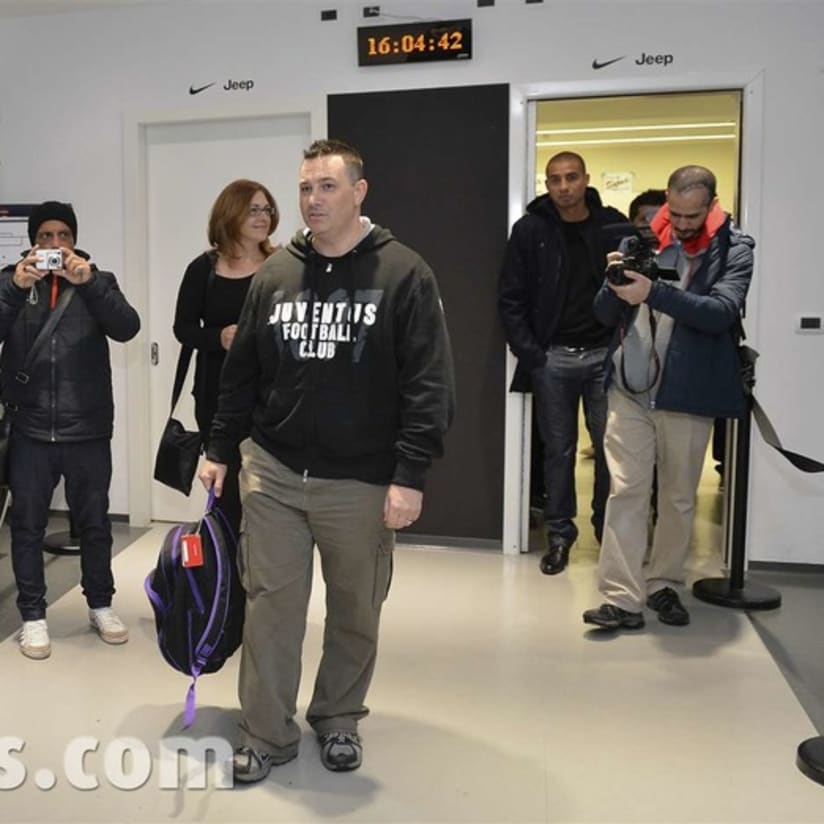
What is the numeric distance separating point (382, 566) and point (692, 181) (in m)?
1.73

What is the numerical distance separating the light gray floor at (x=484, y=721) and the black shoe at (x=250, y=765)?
0.09 ft

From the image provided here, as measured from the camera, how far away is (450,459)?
4.39m

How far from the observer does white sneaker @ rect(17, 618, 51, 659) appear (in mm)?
3049

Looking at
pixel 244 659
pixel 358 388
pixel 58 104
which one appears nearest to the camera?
pixel 358 388

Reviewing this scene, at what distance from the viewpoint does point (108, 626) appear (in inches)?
126

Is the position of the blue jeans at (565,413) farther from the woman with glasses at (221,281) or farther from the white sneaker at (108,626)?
the white sneaker at (108,626)

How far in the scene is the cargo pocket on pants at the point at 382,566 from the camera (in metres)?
2.27

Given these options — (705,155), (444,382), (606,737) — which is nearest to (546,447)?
(606,737)

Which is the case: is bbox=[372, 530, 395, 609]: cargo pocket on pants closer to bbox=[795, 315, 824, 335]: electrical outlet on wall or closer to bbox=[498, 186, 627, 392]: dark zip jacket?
bbox=[498, 186, 627, 392]: dark zip jacket

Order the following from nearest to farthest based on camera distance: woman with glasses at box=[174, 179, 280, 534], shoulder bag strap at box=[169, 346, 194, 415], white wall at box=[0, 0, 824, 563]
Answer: woman with glasses at box=[174, 179, 280, 534] < shoulder bag strap at box=[169, 346, 194, 415] < white wall at box=[0, 0, 824, 563]

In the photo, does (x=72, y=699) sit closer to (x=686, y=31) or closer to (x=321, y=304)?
(x=321, y=304)

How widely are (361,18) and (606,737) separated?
10.9 feet

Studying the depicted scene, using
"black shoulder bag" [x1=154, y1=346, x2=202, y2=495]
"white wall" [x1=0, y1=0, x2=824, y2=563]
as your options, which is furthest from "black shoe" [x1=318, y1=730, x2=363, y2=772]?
"white wall" [x1=0, y1=0, x2=824, y2=563]

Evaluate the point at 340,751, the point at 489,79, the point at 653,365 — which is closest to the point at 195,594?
the point at 340,751
